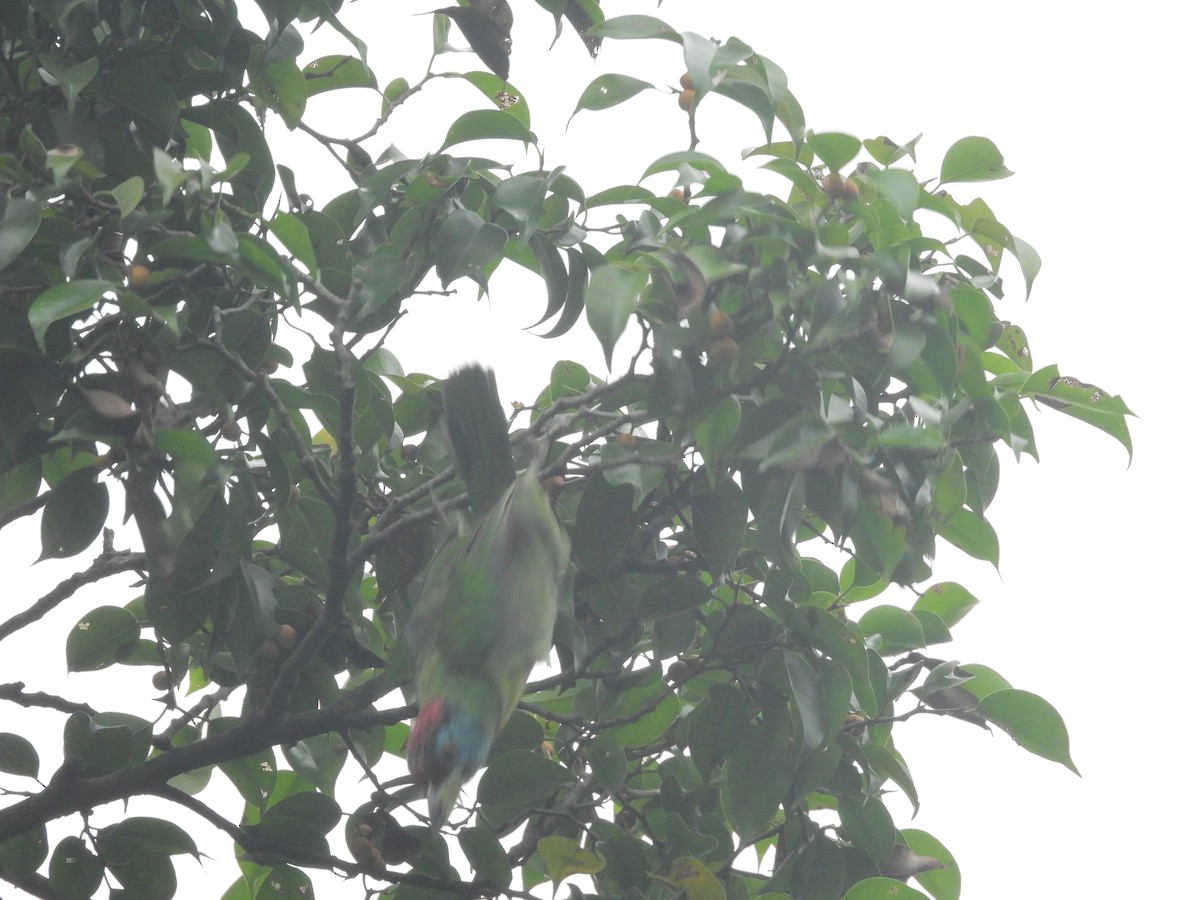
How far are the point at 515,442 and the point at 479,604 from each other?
1.53ft

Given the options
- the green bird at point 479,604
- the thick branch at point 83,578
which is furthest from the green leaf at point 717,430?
the thick branch at point 83,578

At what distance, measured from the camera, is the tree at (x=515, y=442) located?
1873 mm

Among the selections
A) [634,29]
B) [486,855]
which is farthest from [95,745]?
[634,29]

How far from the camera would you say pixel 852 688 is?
2207 millimetres

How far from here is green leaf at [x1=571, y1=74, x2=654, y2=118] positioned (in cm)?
209

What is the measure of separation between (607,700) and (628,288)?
0.93m

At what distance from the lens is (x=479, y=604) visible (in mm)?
2555

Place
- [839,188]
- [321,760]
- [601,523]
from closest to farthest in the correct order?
[839,188] → [601,523] → [321,760]

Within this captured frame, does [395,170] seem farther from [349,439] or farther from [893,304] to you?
[893,304]

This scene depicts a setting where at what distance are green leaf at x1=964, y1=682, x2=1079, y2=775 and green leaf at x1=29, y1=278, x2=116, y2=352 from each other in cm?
173

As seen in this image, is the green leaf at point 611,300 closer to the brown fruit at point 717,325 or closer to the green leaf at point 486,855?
the brown fruit at point 717,325

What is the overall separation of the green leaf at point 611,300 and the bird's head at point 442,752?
952mm

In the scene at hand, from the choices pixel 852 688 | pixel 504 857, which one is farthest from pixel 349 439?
pixel 852 688

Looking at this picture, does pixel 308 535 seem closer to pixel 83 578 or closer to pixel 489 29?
pixel 83 578
